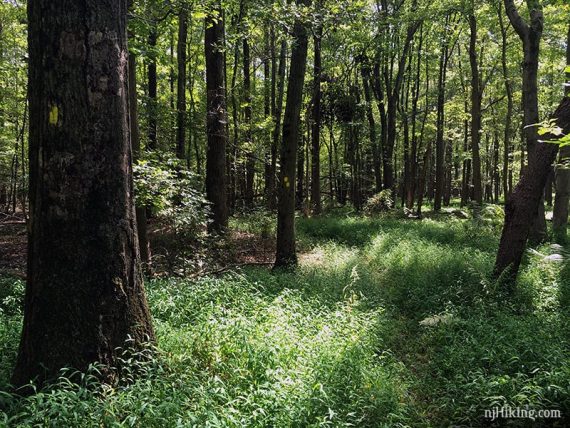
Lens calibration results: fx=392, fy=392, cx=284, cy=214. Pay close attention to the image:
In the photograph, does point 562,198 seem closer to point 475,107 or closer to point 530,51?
point 530,51

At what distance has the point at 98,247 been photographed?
3.15 meters

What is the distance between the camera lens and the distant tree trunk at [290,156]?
9.43 metres

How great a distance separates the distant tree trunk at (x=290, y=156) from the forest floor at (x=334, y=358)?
167 cm

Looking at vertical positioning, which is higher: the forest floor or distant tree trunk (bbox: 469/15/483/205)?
distant tree trunk (bbox: 469/15/483/205)

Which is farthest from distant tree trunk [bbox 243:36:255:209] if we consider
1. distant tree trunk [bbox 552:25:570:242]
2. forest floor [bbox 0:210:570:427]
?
distant tree trunk [bbox 552:25:570:242]

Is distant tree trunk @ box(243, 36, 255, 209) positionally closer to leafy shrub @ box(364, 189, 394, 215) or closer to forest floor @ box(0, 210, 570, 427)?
leafy shrub @ box(364, 189, 394, 215)

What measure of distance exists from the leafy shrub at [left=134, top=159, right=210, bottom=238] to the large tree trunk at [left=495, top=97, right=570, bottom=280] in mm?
6249

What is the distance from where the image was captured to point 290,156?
31.7ft

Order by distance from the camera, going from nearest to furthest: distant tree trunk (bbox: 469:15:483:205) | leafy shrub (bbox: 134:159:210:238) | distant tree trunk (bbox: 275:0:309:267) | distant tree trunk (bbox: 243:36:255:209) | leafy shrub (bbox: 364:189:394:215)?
1. leafy shrub (bbox: 134:159:210:238)
2. distant tree trunk (bbox: 275:0:309:267)
3. distant tree trunk (bbox: 469:15:483:205)
4. distant tree trunk (bbox: 243:36:255:209)
5. leafy shrub (bbox: 364:189:394:215)

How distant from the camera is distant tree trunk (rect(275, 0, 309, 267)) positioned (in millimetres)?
9430

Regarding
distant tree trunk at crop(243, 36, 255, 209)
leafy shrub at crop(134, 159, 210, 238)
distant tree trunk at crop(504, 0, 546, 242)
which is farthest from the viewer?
distant tree trunk at crop(243, 36, 255, 209)

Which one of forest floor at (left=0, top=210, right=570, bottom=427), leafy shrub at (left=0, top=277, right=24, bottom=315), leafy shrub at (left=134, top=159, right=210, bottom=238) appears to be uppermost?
leafy shrub at (left=134, top=159, right=210, bottom=238)

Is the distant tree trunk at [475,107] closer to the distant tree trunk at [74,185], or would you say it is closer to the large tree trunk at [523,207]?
the large tree trunk at [523,207]

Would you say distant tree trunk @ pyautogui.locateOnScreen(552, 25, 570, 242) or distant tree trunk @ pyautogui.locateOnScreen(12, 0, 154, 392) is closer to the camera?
distant tree trunk @ pyautogui.locateOnScreen(12, 0, 154, 392)
